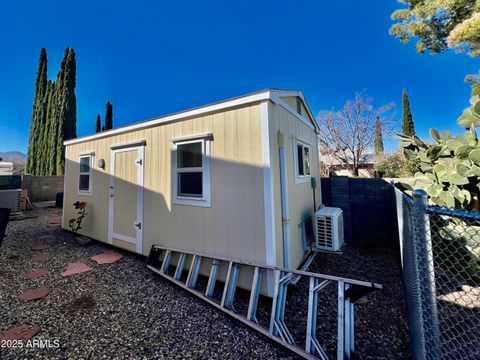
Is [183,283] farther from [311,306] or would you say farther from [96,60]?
[96,60]

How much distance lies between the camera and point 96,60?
958 cm

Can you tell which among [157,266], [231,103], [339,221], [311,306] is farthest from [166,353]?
[339,221]

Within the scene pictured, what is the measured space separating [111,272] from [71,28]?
9.42 meters

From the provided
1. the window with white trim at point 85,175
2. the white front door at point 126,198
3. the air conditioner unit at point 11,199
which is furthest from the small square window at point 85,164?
the air conditioner unit at point 11,199

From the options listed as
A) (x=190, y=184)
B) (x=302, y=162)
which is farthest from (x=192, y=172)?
(x=302, y=162)

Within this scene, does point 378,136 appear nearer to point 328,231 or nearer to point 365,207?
point 365,207

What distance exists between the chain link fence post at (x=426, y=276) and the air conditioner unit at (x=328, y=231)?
6.67 feet

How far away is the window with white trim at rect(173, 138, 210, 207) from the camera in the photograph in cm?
305

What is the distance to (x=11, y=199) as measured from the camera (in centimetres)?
743

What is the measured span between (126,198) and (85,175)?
199 centimetres

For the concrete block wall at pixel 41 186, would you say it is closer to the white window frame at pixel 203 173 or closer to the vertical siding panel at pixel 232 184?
the white window frame at pixel 203 173

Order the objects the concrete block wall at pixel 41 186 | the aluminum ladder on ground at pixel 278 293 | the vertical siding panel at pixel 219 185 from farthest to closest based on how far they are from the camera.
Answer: the concrete block wall at pixel 41 186 → the vertical siding panel at pixel 219 185 → the aluminum ladder on ground at pixel 278 293

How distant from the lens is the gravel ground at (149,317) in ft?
5.82

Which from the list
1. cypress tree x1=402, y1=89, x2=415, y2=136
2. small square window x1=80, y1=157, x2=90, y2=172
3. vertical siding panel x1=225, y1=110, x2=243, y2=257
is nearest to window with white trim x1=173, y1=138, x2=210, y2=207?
vertical siding panel x1=225, y1=110, x2=243, y2=257
